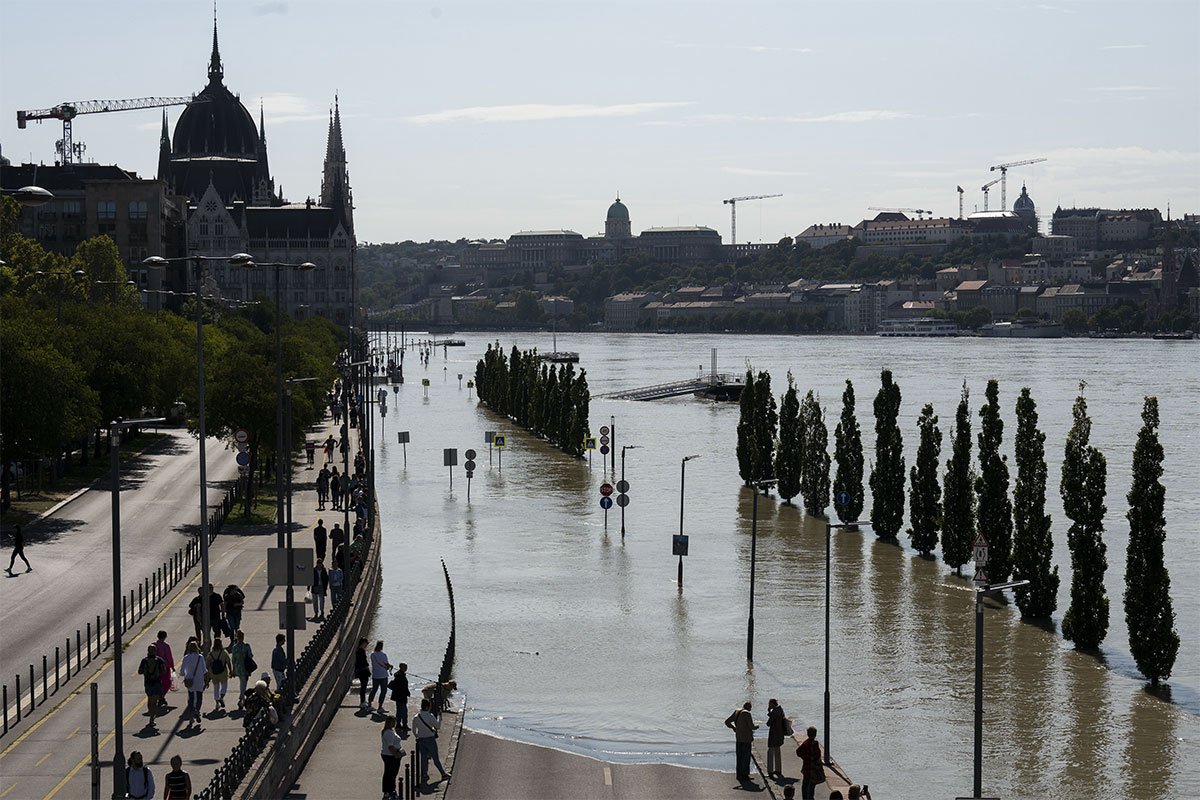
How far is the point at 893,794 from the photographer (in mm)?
32000

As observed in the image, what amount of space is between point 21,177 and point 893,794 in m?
131

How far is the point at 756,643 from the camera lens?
44438 millimetres

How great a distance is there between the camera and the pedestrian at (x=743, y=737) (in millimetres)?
29891

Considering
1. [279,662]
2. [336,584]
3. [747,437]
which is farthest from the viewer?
[747,437]

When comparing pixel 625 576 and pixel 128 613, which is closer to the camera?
pixel 128 613

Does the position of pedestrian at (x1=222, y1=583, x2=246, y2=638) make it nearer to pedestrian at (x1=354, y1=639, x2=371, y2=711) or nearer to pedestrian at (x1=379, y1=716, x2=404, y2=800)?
pedestrian at (x1=354, y1=639, x2=371, y2=711)

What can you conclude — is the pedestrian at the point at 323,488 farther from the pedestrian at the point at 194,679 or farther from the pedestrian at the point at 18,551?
the pedestrian at the point at 194,679

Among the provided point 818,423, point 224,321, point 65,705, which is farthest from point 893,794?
point 224,321

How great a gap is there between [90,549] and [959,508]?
27700 mm

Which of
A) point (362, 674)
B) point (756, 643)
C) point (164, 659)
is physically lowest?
point (756, 643)

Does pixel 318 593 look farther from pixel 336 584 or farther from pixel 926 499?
pixel 926 499

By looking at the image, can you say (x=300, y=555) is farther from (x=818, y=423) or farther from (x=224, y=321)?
(x=224, y=321)

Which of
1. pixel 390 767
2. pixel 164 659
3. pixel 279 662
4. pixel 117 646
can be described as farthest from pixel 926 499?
pixel 117 646

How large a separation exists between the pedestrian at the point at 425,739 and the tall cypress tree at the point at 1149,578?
2043 cm
